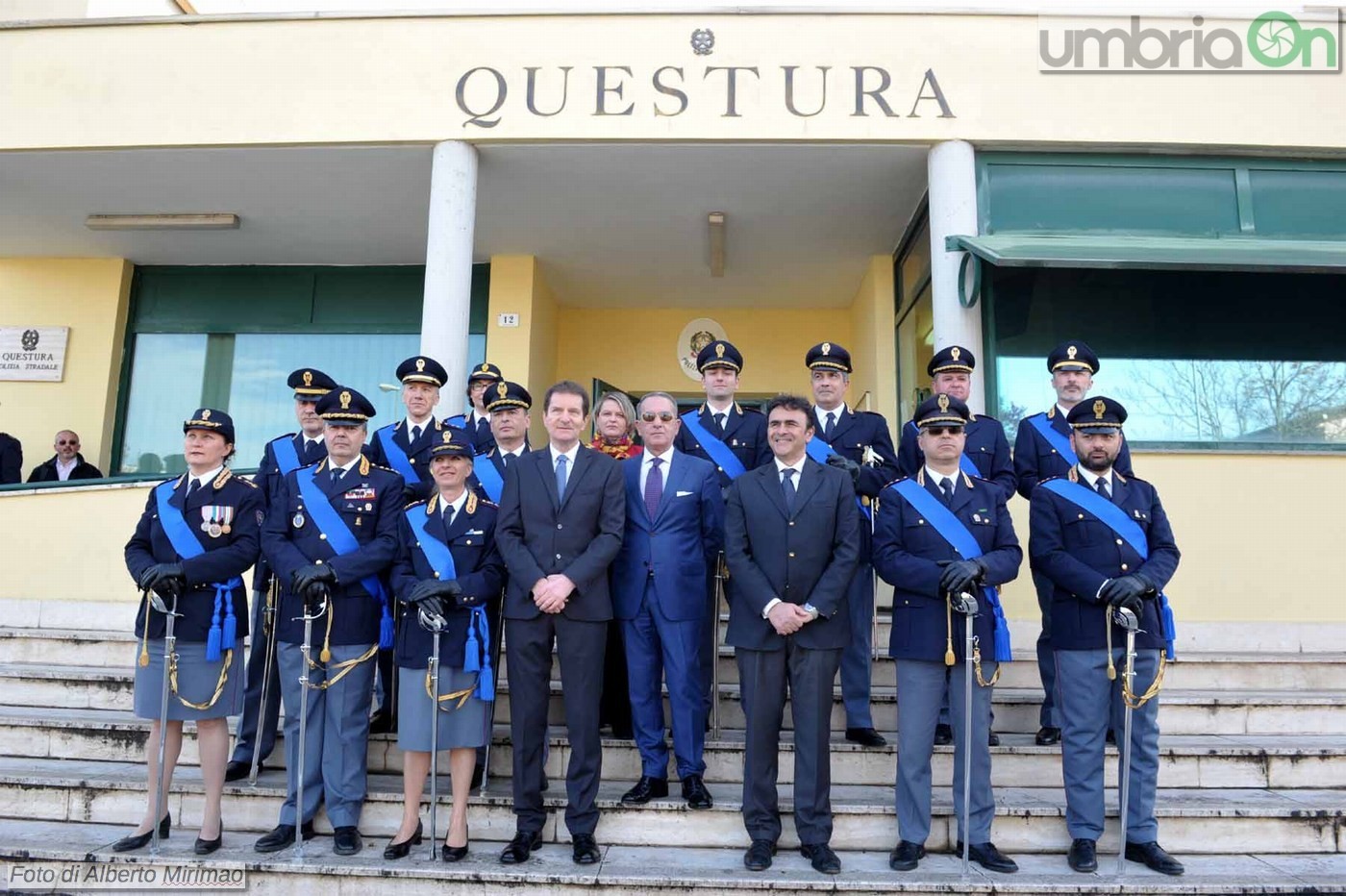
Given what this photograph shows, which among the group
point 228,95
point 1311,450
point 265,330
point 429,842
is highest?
point 228,95

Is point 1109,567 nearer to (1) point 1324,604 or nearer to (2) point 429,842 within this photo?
(2) point 429,842

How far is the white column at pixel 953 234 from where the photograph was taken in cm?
623

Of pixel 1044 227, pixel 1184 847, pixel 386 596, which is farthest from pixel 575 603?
Answer: pixel 1044 227

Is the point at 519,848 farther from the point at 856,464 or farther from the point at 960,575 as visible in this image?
the point at 856,464

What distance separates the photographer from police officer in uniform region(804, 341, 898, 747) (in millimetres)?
4238

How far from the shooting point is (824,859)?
3.35 metres

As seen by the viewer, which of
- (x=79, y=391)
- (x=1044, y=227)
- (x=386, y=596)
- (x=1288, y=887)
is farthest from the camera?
(x=79, y=391)

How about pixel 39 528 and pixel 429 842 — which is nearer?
pixel 429 842

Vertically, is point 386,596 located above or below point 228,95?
below

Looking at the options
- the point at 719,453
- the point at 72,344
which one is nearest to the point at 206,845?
the point at 719,453

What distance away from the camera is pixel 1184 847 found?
368 cm

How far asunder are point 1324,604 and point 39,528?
9.14 m

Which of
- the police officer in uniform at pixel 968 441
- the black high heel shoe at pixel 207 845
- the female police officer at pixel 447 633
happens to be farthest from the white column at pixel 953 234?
the black high heel shoe at pixel 207 845

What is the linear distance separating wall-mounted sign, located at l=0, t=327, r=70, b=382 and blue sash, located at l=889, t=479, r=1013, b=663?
9214 mm
